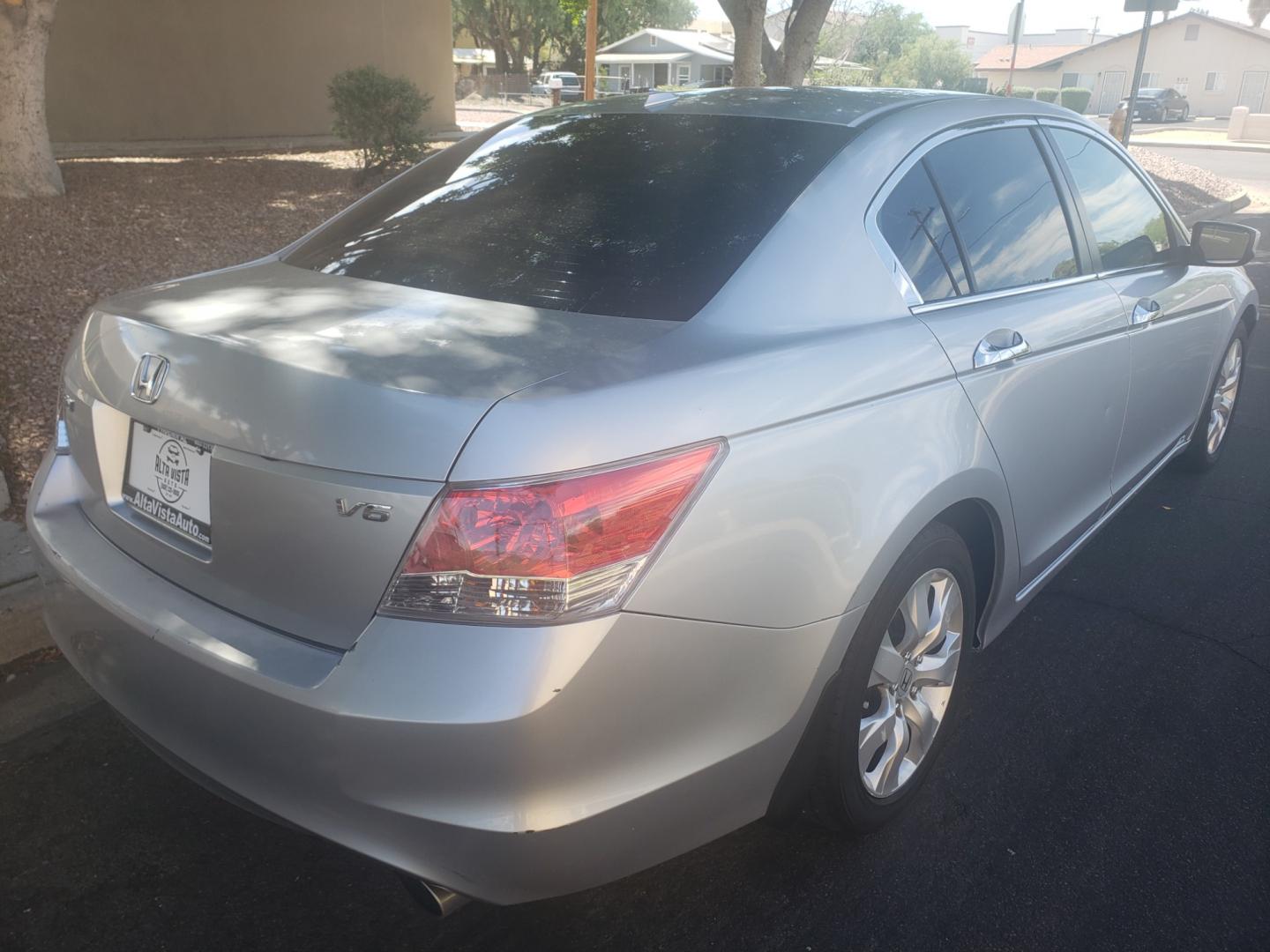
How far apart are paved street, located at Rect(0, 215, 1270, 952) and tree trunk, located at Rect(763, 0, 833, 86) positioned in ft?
31.4

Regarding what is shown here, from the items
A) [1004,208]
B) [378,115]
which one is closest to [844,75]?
[378,115]

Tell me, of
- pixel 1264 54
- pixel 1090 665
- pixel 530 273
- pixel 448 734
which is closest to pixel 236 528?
pixel 448 734

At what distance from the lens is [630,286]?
94.3 inches

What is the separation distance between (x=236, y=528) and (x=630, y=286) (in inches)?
39.0

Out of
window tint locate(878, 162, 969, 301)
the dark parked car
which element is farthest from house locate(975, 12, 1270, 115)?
window tint locate(878, 162, 969, 301)

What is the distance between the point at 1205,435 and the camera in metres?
5.18

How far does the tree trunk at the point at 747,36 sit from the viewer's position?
442 inches

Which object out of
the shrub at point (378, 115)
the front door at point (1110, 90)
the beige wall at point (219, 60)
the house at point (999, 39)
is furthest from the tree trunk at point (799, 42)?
the house at point (999, 39)

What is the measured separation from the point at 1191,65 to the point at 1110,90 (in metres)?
4.37

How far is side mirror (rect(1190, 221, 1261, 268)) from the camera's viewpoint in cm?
419

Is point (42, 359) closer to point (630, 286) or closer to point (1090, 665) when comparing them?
point (630, 286)

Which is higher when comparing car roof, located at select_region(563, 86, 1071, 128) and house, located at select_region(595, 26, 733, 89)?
house, located at select_region(595, 26, 733, 89)

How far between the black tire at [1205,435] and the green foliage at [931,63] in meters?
52.3

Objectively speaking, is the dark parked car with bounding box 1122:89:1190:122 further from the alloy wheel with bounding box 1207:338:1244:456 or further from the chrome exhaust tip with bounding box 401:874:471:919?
the chrome exhaust tip with bounding box 401:874:471:919
